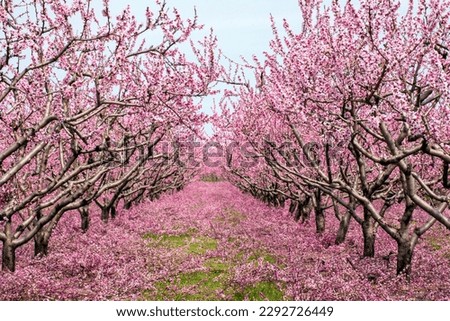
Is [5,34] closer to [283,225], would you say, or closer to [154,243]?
[154,243]

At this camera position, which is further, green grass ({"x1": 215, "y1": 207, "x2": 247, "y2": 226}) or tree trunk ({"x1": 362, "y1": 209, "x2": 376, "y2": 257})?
green grass ({"x1": 215, "y1": 207, "x2": 247, "y2": 226})

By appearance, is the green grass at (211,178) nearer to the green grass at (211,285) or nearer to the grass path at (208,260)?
the grass path at (208,260)

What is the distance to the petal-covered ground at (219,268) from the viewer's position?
8484 millimetres

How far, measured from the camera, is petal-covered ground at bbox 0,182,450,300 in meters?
8.48

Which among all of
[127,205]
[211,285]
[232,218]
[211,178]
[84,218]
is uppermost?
[84,218]

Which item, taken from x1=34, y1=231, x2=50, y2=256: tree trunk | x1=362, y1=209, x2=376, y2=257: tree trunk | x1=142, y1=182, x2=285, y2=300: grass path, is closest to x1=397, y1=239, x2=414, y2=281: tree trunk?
x1=362, y1=209, x2=376, y2=257: tree trunk

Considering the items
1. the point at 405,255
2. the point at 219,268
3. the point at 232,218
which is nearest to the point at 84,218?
the point at 219,268

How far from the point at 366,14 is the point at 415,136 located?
8.65 feet

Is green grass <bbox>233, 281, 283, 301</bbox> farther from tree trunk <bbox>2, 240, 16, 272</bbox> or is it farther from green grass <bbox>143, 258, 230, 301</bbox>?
tree trunk <bbox>2, 240, 16, 272</bbox>

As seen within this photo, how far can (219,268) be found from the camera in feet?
37.8

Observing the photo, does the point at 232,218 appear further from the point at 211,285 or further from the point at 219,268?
the point at 211,285

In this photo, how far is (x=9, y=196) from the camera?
12070mm

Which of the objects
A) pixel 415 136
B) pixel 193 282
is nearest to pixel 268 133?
pixel 193 282

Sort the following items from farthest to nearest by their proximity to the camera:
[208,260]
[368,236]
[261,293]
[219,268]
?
[208,260] < [368,236] < [219,268] < [261,293]
